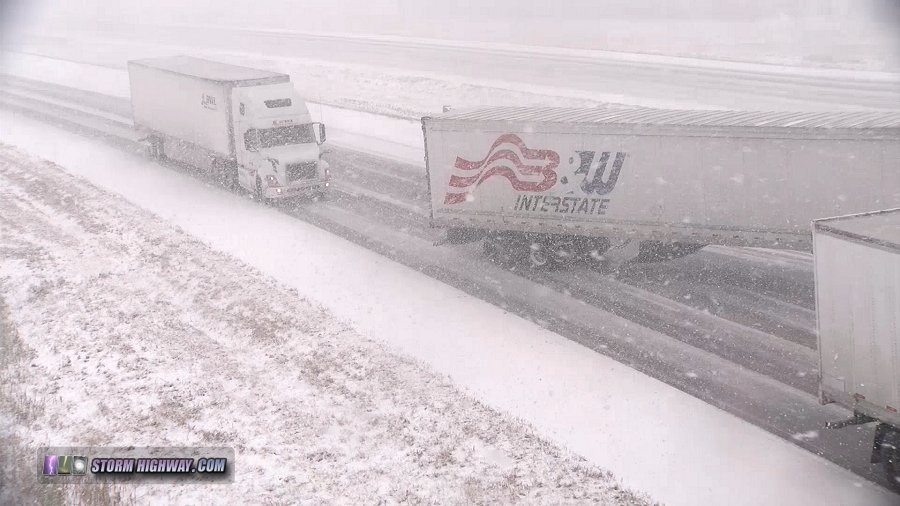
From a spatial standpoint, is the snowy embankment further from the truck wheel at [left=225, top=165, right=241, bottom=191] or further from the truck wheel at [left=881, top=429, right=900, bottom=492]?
the truck wheel at [left=225, top=165, right=241, bottom=191]

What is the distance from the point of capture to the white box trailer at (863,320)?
35.2 feet

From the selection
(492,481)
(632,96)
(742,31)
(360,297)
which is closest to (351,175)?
(360,297)

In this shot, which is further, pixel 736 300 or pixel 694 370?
pixel 736 300

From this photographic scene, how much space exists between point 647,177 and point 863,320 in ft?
26.8

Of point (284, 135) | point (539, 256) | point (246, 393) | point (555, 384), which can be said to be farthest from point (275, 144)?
point (555, 384)

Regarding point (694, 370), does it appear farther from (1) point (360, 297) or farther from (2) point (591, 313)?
(1) point (360, 297)

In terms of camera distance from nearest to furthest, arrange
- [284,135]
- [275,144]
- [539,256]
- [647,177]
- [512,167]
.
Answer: [647,177]
[512,167]
[539,256]
[275,144]
[284,135]

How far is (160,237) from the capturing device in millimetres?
23125

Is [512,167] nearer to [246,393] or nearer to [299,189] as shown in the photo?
[299,189]

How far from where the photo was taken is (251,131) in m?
26.4

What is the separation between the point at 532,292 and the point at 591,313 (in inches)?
74.4

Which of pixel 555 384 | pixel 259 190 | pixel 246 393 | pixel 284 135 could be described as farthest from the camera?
pixel 284 135

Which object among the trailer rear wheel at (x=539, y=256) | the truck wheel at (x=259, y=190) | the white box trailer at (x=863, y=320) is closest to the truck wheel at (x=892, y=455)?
the white box trailer at (x=863, y=320)

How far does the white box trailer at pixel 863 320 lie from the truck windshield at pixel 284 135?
62.0 feet
